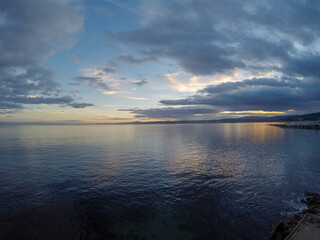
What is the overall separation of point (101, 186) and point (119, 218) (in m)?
9.73

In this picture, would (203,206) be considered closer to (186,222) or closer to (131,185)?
(186,222)

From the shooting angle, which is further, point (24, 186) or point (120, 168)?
point (120, 168)

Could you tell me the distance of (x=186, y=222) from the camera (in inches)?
716

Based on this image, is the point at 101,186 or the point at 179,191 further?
the point at 101,186

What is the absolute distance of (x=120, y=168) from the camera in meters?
37.1

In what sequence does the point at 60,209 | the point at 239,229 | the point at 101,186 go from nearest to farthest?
1. the point at 239,229
2. the point at 60,209
3. the point at 101,186

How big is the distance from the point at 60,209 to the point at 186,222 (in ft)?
47.2

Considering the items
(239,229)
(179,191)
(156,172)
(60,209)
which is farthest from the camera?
(156,172)

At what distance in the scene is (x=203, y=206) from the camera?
69.8 ft

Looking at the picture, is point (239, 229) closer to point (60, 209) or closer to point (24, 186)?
point (60, 209)

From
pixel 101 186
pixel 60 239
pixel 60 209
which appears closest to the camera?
pixel 60 239

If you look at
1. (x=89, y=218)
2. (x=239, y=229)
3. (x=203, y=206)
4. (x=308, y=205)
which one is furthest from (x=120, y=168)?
(x=308, y=205)

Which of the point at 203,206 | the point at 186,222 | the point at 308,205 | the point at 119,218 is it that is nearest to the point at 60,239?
the point at 119,218

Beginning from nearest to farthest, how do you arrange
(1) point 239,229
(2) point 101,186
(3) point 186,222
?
1. (1) point 239,229
2. (3) point 186,222
3. (2) point 101,186
